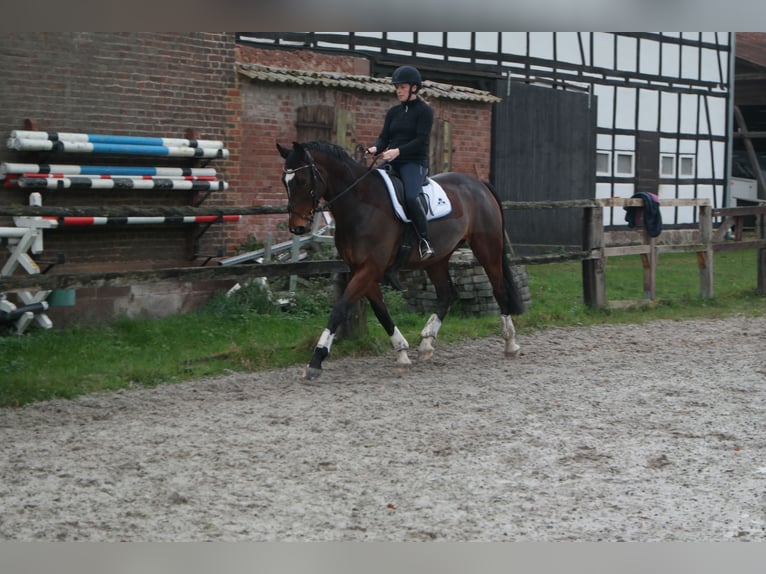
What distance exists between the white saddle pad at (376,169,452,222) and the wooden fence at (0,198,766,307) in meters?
0.86

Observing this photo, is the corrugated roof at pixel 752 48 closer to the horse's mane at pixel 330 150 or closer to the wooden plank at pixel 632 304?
the wooden plank at pixel 632 304

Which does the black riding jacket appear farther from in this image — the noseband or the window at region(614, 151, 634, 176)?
the window at region(614, 151, 634, 176)

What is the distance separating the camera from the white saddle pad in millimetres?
7738

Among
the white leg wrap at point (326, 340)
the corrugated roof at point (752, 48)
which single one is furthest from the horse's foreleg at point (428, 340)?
the corrugated roof at point (752, 48)

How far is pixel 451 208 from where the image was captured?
325 inches

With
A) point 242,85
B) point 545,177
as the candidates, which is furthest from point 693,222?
point 242,85

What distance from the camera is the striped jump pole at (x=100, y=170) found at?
8773 mm

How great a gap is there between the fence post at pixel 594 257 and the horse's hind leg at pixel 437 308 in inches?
117

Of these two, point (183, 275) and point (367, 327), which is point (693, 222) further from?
point (183, 275)

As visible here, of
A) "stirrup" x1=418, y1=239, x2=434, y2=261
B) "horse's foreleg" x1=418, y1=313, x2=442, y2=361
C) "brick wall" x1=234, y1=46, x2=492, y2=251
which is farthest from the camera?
"brick wall" x1=234, y1=46, x2=492, y2=251

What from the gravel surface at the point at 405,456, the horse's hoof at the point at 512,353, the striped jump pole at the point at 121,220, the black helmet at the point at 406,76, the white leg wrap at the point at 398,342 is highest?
the black helmet at the point at 406,76

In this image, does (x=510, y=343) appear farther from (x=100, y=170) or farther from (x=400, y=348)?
(x=100, y=170)

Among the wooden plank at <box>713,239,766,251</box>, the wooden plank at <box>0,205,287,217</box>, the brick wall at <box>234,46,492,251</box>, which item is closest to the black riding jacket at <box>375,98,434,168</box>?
the wooden plank at <box>0,205,287,217</box>

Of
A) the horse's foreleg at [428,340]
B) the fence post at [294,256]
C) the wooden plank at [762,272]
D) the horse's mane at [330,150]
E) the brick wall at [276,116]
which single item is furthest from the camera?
the wooden plank at [762,272]
